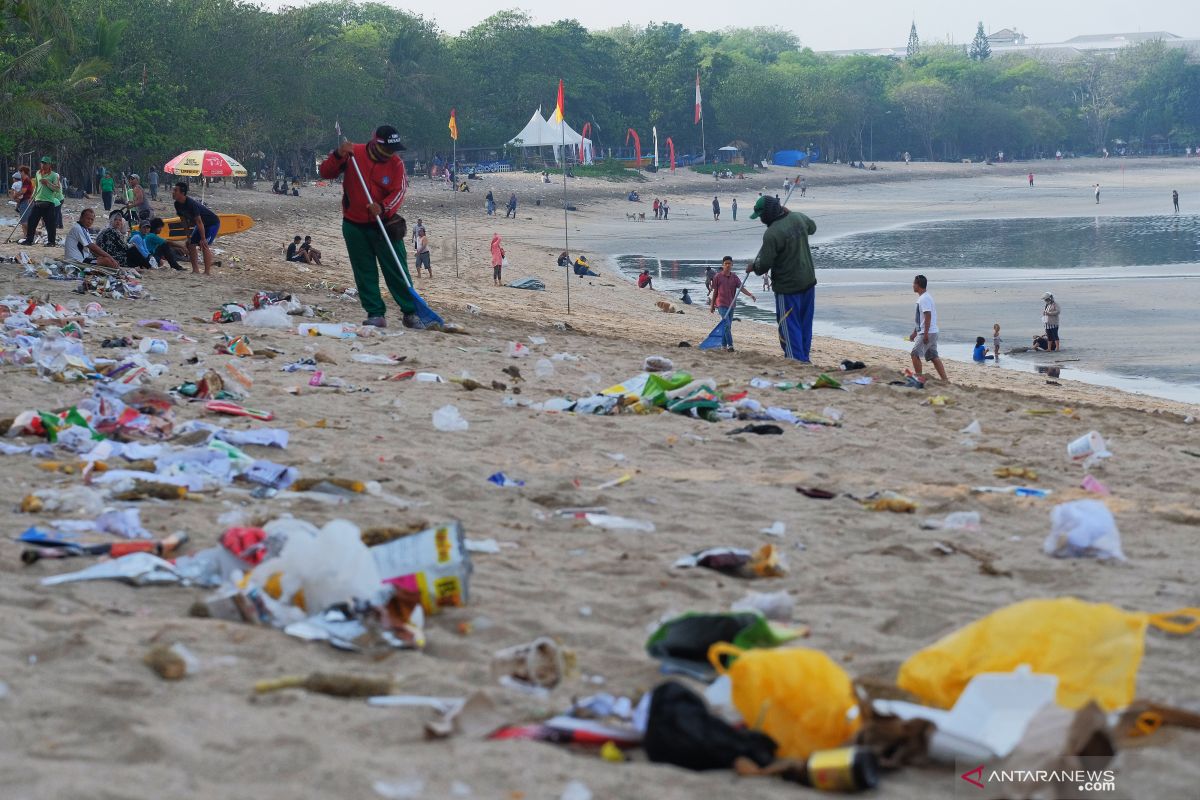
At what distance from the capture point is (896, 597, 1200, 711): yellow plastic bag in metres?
2.91

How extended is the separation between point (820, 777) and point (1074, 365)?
15.3 meters

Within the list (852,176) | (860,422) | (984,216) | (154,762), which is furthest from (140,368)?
(852,176)

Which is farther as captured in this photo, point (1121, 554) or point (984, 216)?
point (984, 216)

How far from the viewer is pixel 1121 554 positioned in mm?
4547

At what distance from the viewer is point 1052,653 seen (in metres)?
2.94

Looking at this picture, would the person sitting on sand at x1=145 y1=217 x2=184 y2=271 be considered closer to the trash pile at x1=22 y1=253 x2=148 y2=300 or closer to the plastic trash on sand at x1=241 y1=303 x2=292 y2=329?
the trash pile at x1=22 y1=253 x2=148 y2=300

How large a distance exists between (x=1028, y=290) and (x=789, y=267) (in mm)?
16500

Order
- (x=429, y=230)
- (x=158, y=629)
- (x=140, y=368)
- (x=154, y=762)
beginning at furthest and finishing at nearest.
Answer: (x=429, y=230) → (x=140, y=368) → (x=158, y=629) → (x=154, y=762)

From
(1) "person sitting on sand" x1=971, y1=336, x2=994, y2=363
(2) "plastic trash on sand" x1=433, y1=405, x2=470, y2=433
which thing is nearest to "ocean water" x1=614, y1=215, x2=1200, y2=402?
(1) "person sitting on sand" x1=971, y1=336, x2=994, y2=363

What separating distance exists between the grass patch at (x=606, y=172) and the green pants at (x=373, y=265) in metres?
53.4

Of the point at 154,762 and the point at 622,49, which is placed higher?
the point at 622,49

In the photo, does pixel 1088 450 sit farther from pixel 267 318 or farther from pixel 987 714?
pixel 267 318

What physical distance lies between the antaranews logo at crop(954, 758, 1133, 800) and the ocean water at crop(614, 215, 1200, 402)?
496 inches

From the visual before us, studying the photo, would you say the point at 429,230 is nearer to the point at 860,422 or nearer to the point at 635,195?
the point at 635,195
